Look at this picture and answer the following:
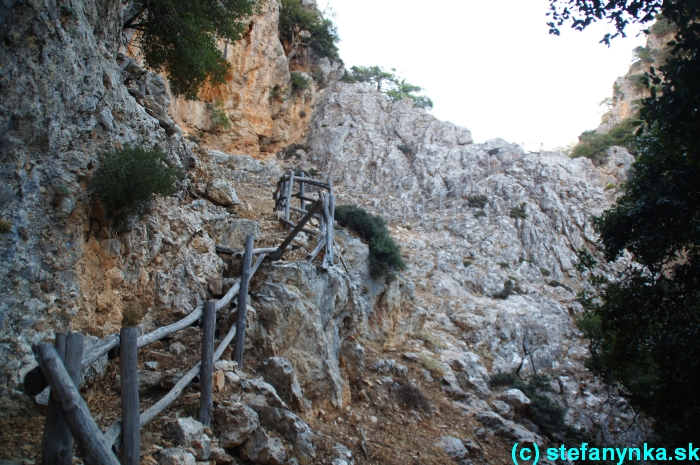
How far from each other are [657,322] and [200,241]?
7830 millimetres

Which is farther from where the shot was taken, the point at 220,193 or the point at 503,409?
the point at 503,409

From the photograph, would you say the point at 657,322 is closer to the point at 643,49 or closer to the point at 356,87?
the point at 356,87

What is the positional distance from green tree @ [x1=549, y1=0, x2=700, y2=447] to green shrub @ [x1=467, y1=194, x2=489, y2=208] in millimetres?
17947

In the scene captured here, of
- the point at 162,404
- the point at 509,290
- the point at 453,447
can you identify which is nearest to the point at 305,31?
the point at 509,290

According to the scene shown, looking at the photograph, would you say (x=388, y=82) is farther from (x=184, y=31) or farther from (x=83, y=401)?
(x=83, y=401)

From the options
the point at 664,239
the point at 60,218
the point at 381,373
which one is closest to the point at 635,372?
the point at 664,239

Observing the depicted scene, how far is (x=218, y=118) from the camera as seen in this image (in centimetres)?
2542

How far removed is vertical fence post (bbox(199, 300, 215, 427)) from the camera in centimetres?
467

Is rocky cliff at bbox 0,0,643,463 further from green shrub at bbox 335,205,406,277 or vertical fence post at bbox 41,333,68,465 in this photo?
vertical fence post at bbox 41,333,68,465

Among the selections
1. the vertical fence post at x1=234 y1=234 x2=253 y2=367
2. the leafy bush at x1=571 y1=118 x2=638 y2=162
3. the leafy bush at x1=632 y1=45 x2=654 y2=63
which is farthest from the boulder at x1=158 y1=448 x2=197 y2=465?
the leafy bush at x1=632 y1=45 x2=654 y2=63

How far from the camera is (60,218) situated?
553 centimetres

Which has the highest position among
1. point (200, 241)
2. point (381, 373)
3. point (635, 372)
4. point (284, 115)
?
point (284, 115)

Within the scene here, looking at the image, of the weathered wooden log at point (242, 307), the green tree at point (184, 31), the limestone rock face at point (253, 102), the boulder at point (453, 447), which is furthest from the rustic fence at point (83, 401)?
the limestone rock face at point (253, 102)

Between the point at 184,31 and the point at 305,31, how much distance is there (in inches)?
987
